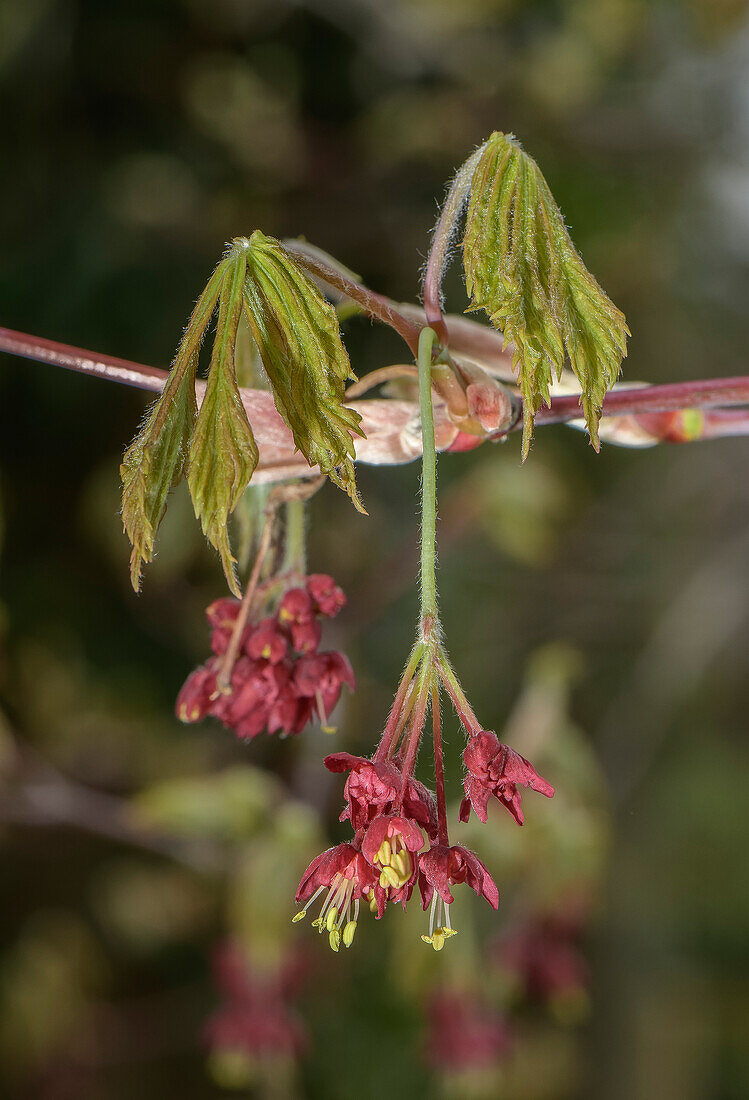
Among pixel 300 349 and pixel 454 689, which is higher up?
pixel 300 349

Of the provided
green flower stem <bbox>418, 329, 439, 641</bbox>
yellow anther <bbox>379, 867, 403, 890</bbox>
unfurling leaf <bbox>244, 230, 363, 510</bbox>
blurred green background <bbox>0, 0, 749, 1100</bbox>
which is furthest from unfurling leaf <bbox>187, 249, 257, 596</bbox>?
blurred green background <bbox>0, 0, 749, 1100</bbox>

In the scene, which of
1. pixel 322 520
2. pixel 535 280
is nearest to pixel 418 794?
pixel 535 280

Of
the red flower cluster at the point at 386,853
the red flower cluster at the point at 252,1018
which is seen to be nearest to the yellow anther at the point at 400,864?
the red flower cluster at the point at 386,853

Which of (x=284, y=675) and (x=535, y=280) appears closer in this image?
(x=535, y=280)

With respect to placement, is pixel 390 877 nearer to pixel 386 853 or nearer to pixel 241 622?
pixel 386 853

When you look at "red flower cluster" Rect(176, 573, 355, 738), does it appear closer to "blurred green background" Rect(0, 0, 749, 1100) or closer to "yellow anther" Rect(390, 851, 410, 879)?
"yellow anther" Rect(390, 851, 410, 879)

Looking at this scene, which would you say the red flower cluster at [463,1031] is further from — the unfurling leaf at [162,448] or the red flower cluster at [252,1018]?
the unfurling leaf at [162,448]
